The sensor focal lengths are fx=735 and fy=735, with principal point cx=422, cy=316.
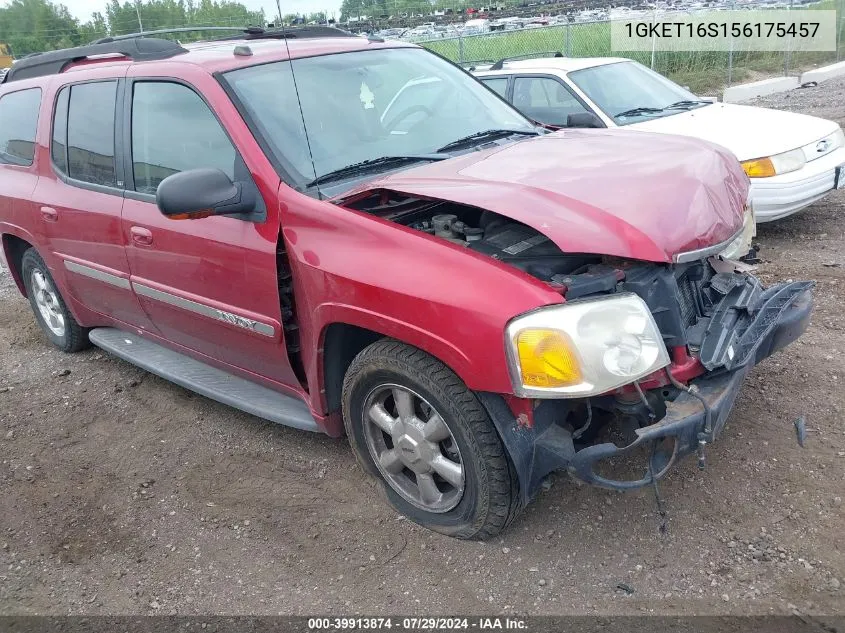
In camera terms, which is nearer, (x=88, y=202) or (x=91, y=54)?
(x=88, y=202)

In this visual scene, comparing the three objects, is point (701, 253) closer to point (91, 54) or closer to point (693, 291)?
point (693, 291)

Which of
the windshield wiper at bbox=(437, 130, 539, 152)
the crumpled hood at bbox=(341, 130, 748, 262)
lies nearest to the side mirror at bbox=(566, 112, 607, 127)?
the windshield wiper at bbox=(437, 130, 539, 152)

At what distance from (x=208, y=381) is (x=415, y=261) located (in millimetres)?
1734

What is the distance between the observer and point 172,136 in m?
3.61

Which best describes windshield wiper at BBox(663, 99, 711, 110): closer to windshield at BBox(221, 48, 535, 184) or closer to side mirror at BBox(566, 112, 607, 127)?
side mirror at BBox(566, 112, 607, 127)

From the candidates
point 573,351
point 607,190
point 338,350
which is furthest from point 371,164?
point 573,351

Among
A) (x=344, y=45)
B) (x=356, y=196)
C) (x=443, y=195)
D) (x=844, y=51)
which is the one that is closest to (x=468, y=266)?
(x=443, y=195)

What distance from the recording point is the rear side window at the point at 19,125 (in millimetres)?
4664

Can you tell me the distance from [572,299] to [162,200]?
1.63 m

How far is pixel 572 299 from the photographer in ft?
8.23

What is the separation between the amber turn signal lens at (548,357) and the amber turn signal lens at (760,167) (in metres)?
4.25

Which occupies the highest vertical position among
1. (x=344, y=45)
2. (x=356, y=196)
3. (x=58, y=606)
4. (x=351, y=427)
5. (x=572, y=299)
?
(x=344, y=45)

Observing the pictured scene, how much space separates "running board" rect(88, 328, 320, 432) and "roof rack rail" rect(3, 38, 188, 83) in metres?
1.64

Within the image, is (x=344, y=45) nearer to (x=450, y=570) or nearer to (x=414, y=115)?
(x=414, y=115)
